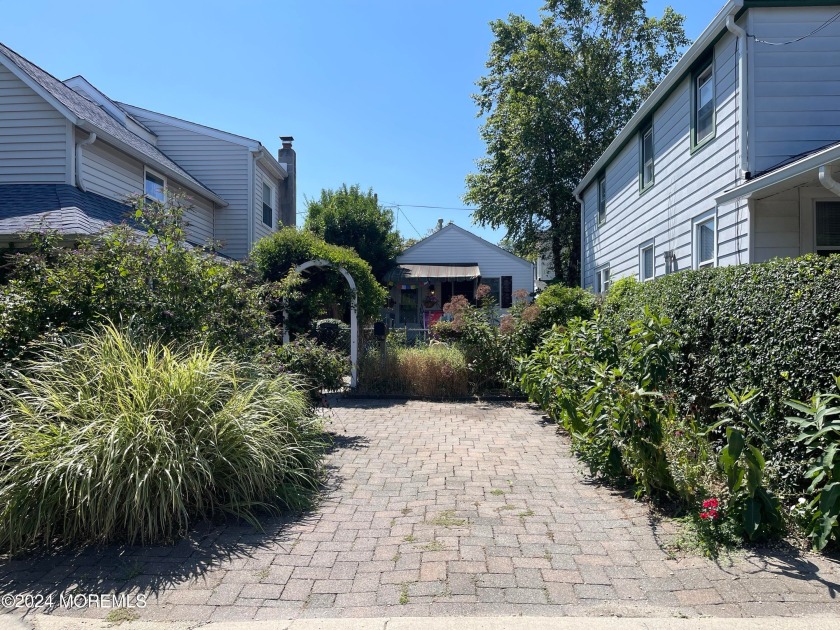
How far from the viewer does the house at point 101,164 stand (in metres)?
10.5

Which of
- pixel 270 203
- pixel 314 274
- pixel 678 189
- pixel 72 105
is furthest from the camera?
pixel 270 203

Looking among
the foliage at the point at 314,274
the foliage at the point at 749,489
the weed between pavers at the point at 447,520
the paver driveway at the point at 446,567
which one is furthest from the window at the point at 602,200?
the weed between pavers at the point at 447,520

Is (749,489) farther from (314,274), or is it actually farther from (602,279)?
(602,279)

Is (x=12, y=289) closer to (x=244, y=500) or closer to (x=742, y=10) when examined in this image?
(x=244, y=500)

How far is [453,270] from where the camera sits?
77.8ft

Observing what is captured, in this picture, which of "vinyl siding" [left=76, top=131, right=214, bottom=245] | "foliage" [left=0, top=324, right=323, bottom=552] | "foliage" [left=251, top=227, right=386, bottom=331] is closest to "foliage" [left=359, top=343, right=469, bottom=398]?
"foliage" [left=251, top=227, right=386, bottom=331]

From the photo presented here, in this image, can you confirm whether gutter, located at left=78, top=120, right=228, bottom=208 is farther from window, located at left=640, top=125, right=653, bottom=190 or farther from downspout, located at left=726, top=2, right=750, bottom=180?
downspout, located at left=726, top=2, right=750, bottom=180

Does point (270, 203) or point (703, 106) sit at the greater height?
point (270, 203)

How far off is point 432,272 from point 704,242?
1479cm

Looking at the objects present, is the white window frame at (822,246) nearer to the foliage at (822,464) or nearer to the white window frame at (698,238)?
the white window frame at (698,238)

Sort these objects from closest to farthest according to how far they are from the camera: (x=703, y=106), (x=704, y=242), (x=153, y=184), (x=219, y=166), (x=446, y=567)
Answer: (x=446, y=567), (x=703, y=106), (x=704, y=242), (x=153, y=184), (x=219, y=166)

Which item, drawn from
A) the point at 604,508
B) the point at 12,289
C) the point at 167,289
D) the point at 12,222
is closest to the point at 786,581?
the point at 604,508

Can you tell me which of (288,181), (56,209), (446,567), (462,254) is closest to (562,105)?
(462,254)

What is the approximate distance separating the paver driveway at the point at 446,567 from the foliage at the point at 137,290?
230 cm
